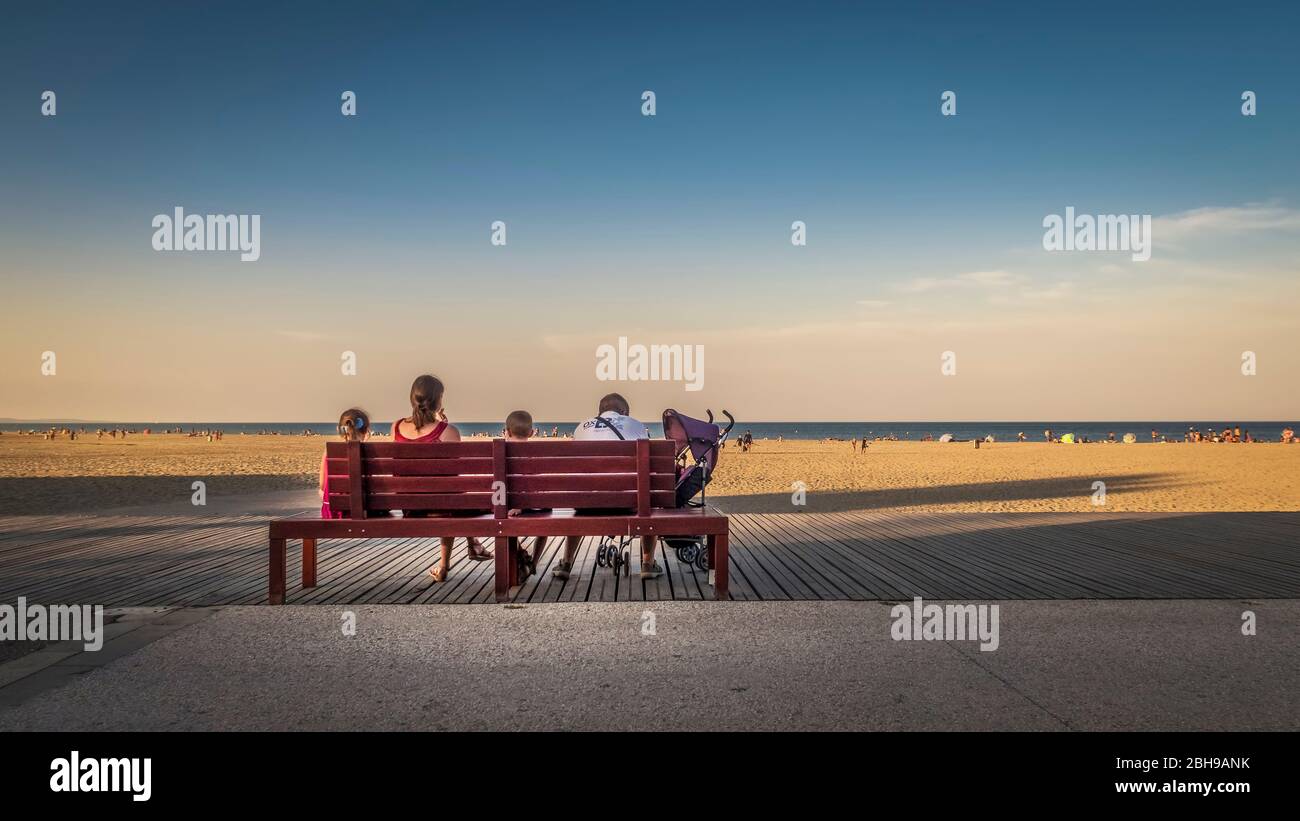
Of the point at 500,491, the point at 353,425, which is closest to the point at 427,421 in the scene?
the point at 353,425

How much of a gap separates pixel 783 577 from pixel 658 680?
3.26 m

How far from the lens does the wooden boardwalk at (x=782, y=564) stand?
22.7 feet

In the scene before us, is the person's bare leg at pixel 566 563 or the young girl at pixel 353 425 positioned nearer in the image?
the young girl at pixel 353 425

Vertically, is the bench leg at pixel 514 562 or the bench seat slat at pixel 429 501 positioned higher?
the bench seat slat at pixel 429 501

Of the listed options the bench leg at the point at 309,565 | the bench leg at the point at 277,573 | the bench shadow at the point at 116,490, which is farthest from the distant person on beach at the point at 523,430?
the bench shadow at the point at 116,490

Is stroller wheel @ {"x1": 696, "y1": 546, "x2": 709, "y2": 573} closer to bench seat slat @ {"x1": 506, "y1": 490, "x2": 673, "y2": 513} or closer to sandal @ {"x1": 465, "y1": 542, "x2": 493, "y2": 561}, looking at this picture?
bench seat slat @ {"x1": 506, "y1": 490, "x2": 673, "y2": 513}

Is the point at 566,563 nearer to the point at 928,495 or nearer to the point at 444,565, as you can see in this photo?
the point at 444,565

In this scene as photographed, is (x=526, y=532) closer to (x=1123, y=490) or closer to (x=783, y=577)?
(x=783, y=577)

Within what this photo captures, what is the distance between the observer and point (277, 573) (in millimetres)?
6574

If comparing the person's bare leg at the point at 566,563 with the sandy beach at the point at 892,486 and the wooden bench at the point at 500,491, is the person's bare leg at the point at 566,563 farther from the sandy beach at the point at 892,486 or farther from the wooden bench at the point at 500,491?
the sandy beach at the point at 892,486

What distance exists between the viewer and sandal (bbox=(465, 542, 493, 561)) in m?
8.61

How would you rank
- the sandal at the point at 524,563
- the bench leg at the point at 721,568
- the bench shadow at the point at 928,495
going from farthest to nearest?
the bench shadow at the point at 928,495, the sandal at the point at 524,563, the bench leg at the point at 721,568

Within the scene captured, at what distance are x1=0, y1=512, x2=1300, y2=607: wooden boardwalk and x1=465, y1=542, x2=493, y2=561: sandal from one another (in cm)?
16
